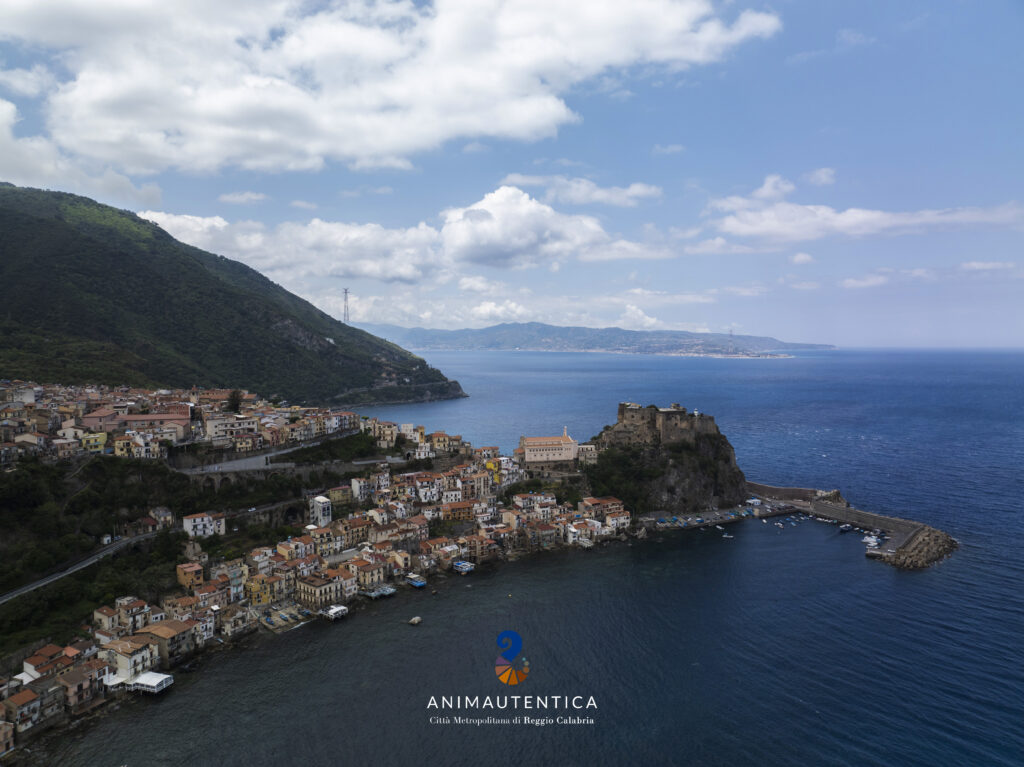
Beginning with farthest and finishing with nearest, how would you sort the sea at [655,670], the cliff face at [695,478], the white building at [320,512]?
the cliff face at [695,478], the white building at [320,512], the sea at [655,670]

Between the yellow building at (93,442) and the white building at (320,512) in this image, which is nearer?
the yellow building at (93,442)

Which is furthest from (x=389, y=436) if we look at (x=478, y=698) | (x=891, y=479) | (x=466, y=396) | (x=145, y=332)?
(x=466, y=396)

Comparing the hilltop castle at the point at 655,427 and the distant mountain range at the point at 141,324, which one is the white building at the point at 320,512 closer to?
the hilltop castle at the point at 655,427

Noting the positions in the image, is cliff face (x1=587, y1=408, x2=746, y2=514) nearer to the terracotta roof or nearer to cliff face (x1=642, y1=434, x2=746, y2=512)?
cliff face (x1=642, y1=434, x2=746, y2=512)

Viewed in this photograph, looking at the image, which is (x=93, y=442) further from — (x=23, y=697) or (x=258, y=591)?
(x=23, y=697)

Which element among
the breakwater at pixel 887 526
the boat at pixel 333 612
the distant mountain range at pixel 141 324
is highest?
the distant mountain range at pixel 141 324

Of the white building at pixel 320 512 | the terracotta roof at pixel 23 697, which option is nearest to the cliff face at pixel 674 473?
the white building at pixel 320 512

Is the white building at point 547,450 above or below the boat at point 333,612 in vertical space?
above
